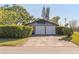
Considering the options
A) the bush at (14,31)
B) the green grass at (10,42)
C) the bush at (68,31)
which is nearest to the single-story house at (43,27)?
the bush at (14,31)

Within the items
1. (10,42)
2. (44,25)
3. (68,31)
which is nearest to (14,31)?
(10,42)

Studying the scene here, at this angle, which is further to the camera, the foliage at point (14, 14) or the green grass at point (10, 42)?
the green grass at point (10, 42)

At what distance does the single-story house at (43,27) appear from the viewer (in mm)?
11539

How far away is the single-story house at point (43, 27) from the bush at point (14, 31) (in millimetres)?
271

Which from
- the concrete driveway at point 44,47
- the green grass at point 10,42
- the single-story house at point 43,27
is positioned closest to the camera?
the concrete driveway at point 44,47

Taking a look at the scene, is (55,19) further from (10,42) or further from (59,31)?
(10,42)

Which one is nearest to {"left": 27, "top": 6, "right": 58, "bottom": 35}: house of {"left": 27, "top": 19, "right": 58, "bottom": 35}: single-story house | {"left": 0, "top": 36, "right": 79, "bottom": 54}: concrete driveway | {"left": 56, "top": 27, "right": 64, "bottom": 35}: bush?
{"left": 27, "top": 19, "right": 58, "bottom": 35}: single-story house

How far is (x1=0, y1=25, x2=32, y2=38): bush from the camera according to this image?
11.7m

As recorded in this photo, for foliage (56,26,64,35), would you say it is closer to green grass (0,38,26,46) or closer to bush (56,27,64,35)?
bush (56,27,64,35)

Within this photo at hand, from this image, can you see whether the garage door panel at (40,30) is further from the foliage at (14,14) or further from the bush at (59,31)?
the foliage at (14,14)

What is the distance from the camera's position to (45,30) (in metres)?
11.8

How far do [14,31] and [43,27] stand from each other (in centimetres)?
135

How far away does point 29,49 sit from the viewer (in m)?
11.0
